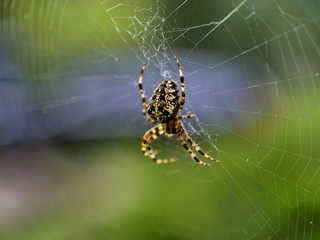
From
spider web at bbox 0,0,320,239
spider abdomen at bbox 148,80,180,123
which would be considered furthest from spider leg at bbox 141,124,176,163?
spider abdomen at bbox 148,80,180,123

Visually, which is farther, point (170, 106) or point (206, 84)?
point (206, 84)

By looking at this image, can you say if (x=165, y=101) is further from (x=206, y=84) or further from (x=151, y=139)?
(x=151, y=139)

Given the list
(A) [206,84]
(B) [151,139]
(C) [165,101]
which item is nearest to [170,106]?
(C) [165,101]

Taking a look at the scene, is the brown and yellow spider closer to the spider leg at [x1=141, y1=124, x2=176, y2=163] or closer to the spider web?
the spider web

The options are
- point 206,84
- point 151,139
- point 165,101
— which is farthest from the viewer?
point 151,139

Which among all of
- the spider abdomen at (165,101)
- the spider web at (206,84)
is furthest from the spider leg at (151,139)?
the spider abdomen at (165,101)

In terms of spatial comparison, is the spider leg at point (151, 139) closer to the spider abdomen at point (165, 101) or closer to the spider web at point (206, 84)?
the spider web at point (206, 84)
